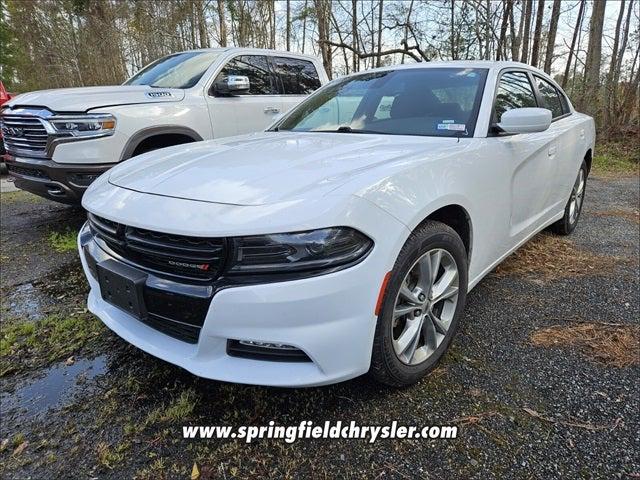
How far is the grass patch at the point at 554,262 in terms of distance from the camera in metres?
3.39

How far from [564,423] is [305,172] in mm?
1521

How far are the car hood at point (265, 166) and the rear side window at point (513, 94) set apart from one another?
656 mm

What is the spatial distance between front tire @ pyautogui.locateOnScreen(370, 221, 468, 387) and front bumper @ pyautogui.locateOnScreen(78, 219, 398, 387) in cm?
12

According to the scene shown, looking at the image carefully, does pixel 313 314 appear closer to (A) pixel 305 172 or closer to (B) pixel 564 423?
(A) pixel 305 172

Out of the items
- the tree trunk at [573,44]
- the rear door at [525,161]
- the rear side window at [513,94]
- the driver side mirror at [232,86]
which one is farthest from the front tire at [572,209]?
the tree trunk at [573,44]

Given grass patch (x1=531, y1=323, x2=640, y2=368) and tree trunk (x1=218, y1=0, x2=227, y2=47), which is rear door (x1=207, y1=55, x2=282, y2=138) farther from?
tree trunk (x1=218, y1=0, x2=227, y2=47)

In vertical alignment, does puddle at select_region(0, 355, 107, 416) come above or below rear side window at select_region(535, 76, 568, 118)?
below

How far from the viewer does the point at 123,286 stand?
178 cm

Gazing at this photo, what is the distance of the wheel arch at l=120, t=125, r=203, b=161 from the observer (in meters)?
3.99

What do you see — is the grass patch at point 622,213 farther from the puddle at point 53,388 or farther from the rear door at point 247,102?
the puddle at point 53,388

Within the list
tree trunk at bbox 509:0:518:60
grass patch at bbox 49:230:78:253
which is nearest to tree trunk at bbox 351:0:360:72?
tree trunk at bbox 509:0:518:60

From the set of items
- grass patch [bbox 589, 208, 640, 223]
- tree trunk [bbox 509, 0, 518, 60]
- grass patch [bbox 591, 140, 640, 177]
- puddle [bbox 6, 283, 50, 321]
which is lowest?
grass patch [bbox 591, 140, 640, 177]

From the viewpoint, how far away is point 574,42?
39.9ft

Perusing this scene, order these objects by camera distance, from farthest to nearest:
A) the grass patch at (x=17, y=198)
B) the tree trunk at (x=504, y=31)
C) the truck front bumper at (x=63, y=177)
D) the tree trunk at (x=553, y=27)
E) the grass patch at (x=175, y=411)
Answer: the tree trunk at (x=553, y=27) < the tree trunk at (x=504, y=31) < the grass patch at (x=17, y=198) < the truck front bumper at (x=63, y=177) < the grass patch at (x=175, y=411)
